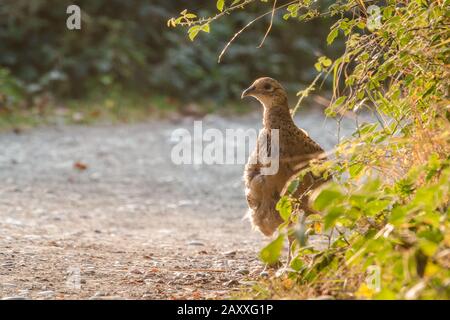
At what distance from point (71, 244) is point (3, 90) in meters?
7.49

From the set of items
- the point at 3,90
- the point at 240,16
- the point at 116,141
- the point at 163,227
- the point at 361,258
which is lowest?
the point at 361,258

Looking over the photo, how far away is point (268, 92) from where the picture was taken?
526 cm

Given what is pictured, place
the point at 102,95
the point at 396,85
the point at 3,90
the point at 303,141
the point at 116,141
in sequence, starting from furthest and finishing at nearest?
the point at 102,95 → the point at 3,90 → the point at 116,141 → the point at 303,141 → the point at 396,85

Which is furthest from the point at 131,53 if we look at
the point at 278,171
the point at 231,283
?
the point at 231,283

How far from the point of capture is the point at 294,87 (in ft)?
50.2

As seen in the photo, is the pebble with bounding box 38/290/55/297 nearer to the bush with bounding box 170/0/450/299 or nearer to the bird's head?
the bush with bounding box 170/0/450/299

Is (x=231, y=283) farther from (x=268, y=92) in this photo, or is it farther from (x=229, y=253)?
(x=268, y=92)

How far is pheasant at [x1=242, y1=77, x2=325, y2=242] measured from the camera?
15.7ft

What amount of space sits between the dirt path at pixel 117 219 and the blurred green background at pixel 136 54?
2018 mm

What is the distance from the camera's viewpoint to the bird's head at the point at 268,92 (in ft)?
17.1

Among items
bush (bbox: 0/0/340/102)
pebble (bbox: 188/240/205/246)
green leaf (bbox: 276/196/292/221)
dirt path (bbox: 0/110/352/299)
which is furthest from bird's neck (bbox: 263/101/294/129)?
bush (bbox: 0/0/340/102)

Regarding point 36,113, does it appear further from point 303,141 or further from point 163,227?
point 303,141

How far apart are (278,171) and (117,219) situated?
255 cm
